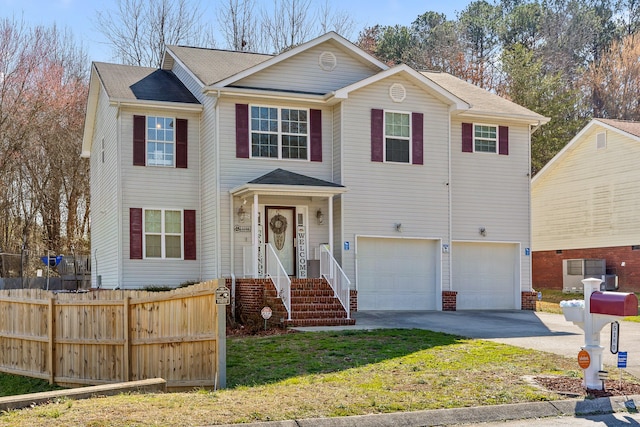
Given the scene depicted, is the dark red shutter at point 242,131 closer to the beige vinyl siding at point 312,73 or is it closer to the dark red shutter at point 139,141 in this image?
the beige vinyl siding at point 312,73

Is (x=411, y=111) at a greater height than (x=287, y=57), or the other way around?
(x=287, y=57)

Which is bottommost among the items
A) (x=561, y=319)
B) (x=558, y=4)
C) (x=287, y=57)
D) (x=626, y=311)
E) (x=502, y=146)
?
(x=561, y=319)

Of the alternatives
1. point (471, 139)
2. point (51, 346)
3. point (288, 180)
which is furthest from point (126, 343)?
point (471, 139)

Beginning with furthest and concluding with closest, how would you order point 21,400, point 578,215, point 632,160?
1. point 578,215
2. point 632,160
3. point 21,400

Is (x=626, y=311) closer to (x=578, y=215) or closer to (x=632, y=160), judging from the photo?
(x=632, y=160)

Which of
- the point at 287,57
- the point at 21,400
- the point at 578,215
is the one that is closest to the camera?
the point at 21,400

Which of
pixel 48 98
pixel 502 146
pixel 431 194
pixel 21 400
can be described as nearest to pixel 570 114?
pixel 502 146

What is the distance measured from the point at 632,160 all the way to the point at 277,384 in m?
23.0

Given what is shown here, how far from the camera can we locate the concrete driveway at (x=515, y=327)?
13.9 meters

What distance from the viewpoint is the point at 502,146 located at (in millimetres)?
24297

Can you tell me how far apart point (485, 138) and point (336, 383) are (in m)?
15.6

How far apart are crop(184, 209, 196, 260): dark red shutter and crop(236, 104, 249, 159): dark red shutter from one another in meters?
2.50

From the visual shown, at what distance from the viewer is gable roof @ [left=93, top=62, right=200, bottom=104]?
2186cm

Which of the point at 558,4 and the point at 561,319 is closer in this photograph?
the point at 561,319
